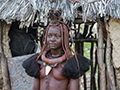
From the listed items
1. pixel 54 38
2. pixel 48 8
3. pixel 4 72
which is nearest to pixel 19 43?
pixel 4 72

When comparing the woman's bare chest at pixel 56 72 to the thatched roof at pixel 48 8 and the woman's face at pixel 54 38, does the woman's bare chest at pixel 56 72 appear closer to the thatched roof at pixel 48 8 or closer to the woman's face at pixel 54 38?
the woman's face at pixel 54 38

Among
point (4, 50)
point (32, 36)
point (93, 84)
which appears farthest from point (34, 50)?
point (93, 84)

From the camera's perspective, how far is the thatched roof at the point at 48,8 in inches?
128

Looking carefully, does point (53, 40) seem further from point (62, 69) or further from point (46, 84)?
point (46, 84)

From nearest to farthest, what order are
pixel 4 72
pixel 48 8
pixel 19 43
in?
pixel 48 8
pixel 4 72
pixel 19 43

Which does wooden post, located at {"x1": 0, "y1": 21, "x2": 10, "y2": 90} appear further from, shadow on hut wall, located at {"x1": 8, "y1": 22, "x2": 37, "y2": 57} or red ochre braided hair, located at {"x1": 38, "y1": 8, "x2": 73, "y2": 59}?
red ochre braided hair, located at {"x1": 38, "y1": 8, "x2": 73, "y2": 59}

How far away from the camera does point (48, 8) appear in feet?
10.9

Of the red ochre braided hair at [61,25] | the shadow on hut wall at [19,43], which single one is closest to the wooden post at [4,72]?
the shadow on hut wall at [19,43]

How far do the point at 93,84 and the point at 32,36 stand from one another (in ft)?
6.75

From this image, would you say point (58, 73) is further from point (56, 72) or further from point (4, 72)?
point (4, 72)

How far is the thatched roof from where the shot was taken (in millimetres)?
3264

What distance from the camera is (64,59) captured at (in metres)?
2.06

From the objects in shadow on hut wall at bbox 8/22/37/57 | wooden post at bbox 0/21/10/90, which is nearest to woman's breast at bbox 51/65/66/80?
wooden post at bbox 0/21/10/90

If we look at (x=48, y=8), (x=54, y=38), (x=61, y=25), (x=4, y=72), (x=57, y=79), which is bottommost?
(x=4, y=72)
